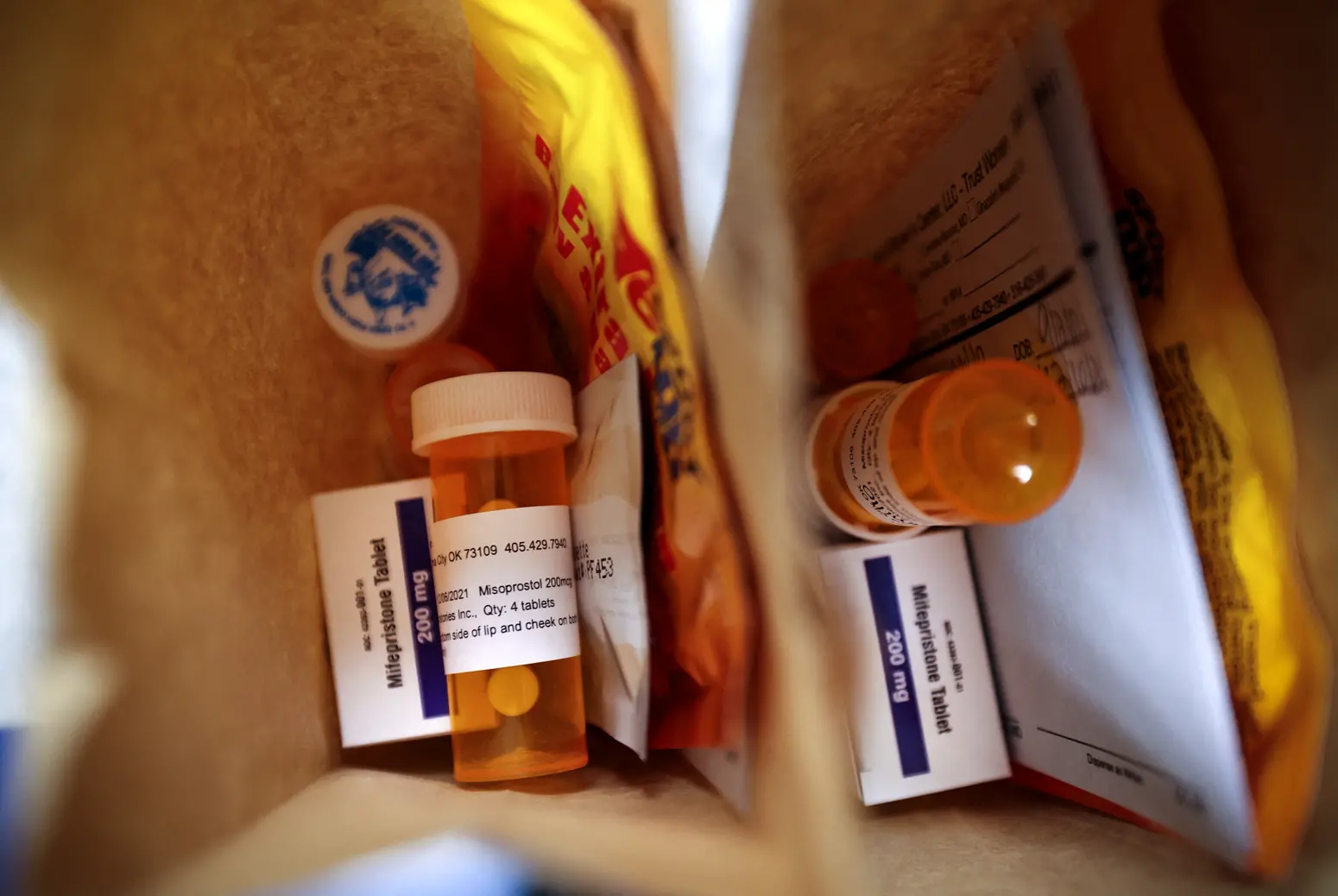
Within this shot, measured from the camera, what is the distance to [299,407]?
0.49 metres

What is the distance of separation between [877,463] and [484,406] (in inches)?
8.6

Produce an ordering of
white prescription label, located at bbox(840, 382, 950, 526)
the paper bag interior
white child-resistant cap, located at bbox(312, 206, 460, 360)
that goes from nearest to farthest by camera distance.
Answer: the paper bag interior, white prescription label, located at bbox(840, 382, 950, 526), white child-resistant cap, located at bbox(312, 206, 460, 360)

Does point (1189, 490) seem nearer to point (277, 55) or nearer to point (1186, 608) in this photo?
point (1186, 608)

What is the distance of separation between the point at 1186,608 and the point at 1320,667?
0.07 m

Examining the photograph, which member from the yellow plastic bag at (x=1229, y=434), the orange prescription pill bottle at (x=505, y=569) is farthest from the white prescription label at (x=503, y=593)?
the yellow plastic bag at (x=1229, y=434)

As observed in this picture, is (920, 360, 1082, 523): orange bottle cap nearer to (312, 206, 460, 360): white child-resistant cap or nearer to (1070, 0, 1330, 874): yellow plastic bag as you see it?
(1070, 0, 1330, 874): yellow plastic bag

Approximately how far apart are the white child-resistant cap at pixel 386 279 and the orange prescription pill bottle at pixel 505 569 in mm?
114

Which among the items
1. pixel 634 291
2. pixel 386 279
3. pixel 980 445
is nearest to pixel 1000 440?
pixel 980 445

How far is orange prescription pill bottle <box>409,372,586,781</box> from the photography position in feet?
1.34

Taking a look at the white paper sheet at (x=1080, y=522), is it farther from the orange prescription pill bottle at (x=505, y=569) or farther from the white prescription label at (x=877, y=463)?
the orange prescription pill bottle at (x=505, y=569)

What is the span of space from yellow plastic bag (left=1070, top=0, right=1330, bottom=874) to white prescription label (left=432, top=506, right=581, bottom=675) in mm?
324

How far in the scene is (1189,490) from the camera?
1.19 feet

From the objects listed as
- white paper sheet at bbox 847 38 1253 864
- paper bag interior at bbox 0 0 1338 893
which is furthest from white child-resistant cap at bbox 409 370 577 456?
white paper sheet at bbox 847 38 1253 864

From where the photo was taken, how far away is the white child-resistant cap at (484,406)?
0.42 metres
